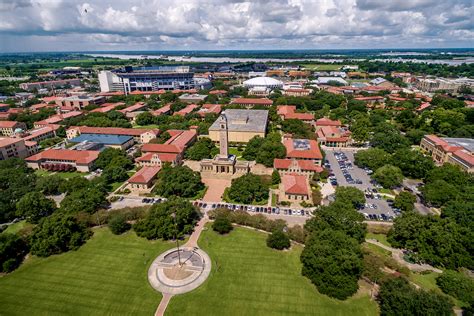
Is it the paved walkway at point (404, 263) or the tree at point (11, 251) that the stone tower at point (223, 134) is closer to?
the paved walkway at point (404, 263)

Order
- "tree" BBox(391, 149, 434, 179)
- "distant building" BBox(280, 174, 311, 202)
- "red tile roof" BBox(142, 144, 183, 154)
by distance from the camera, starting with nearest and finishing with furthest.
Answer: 1. "distant building" BBox(280, 174, 311, 202)
2. "tree" BBox(391, 149, 434, 179)
3. "red tile roof" BBox(142, 144, 183, 154)

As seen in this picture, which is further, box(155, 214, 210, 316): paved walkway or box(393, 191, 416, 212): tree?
box(393, 191, 416, 212): tree

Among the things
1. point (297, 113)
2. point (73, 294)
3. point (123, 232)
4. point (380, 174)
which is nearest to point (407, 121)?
point (297, 113)

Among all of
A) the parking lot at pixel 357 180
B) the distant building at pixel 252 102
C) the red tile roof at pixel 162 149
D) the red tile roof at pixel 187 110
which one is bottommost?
the parking lot at pixel 357 180

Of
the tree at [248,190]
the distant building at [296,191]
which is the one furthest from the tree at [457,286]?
the tree at [248,190]

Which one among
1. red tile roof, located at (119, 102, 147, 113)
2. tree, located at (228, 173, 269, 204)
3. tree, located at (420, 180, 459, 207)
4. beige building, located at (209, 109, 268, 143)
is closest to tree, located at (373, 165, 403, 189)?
tree, located at (420, 180, 459, 207)

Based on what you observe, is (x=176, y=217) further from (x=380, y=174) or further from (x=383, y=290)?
(x=380, y=174)

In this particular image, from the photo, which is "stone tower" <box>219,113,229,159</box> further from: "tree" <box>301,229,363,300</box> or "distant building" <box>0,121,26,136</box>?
"distant building" <box>0,121,26,136</box>
